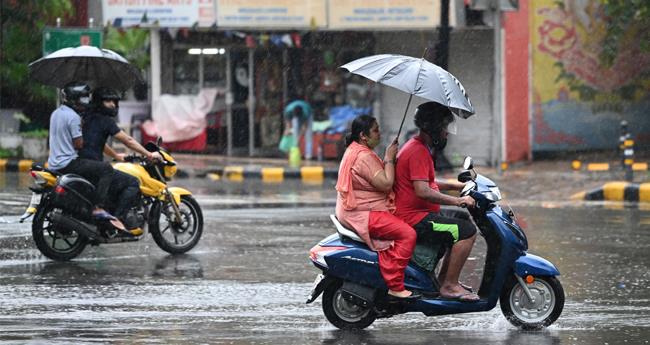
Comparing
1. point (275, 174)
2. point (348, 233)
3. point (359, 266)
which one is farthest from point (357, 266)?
point (275, 174)

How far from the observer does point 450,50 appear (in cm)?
2723

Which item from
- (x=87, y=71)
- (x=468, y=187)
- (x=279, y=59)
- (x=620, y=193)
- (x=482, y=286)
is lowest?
(x=620, y=193)

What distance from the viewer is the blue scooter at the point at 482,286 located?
8953 mm

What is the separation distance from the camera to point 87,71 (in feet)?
46.8

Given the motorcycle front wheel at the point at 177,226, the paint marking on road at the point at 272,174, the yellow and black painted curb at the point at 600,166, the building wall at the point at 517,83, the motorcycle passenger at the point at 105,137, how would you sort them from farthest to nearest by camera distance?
the building wall at the point at 517,83 → the paint marking on road at the point at 272,174 → the yellow and black painted curb at the point at 600,166 → the motorcycle front wheel at the point at 177,226 → the motorcycle passenger at the point at 105,137

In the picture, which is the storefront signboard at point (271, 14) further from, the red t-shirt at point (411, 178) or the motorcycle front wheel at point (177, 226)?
the red t-shirt at point (411, 178)

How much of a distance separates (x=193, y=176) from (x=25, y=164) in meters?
3.36

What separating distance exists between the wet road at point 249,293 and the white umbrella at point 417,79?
60.6 inches

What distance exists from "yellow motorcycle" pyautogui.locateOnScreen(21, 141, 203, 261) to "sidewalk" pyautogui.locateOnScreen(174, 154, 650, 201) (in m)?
8.19

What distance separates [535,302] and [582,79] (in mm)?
18453

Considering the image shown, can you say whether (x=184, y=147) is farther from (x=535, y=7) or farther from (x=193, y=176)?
(x=535, y=7)

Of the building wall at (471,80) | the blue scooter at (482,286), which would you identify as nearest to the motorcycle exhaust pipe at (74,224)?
the blue scooter at (482,286)

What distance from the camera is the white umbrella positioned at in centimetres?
875

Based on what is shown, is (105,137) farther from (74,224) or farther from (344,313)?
(344,313)
